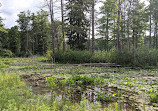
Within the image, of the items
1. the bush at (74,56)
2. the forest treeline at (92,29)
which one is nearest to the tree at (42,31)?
the forest treeline at (92,29)

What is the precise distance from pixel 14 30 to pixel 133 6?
33.2 metres

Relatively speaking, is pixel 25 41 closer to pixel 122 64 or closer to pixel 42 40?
pixel 42 40

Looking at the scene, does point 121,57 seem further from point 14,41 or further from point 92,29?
point 14,41

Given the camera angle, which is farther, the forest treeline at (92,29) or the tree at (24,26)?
the tree at (24,26)

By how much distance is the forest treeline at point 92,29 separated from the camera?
1266 cm

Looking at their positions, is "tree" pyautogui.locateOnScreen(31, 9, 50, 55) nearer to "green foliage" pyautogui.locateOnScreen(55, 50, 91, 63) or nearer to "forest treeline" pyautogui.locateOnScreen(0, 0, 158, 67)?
"forest treeline" pyautogui.locateOnScreen(0, 0, 158, 67)

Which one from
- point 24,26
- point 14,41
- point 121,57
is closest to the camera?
point 121,57

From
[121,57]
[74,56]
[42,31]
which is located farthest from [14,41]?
[121,57]

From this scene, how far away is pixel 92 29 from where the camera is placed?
50.8 feet

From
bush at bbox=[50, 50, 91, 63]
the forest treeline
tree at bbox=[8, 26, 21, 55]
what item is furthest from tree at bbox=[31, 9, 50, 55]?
bush at bbox=[50, 50, 91, 63]

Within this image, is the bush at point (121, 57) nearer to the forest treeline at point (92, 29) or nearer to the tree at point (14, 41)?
the forest treeline at point (92, 29)

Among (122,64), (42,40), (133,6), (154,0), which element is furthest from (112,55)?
(42,40)

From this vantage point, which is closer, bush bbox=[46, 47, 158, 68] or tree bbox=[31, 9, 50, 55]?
bush bbox=[46, 47, 158, 68]

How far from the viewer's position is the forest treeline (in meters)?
12.7
